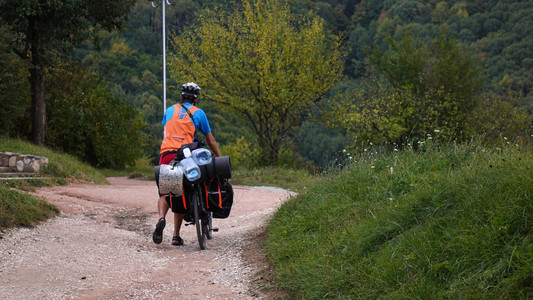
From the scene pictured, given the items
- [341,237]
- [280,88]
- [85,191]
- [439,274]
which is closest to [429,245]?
[439,274]

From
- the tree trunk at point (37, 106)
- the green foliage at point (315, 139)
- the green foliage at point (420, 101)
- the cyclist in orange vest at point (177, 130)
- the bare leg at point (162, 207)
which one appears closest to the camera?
the cyclist in orange vest at point (177, 130)

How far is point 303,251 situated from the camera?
5391 mm

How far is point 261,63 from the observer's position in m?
25.7

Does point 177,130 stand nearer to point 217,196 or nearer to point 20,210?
point 217,196

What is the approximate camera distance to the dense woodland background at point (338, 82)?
2078 cm

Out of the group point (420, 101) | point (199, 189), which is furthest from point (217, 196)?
point (420, 101)

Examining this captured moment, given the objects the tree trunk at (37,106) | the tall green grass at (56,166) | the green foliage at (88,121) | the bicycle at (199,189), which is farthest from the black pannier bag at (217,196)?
the green foliage at (88,121)

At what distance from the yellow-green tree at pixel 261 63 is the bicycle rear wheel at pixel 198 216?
61.3ft

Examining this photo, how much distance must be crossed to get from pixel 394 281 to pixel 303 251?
1.61 m

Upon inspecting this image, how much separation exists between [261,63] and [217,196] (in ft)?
63.6

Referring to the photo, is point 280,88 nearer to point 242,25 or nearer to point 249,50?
point 249,50

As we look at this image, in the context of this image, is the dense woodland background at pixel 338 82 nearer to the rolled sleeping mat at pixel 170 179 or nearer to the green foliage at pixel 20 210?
the rolled sleeping mat at pixel 170 179

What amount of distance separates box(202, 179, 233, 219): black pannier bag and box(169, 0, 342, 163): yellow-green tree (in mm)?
18557

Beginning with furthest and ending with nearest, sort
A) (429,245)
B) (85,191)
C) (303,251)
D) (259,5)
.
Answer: (259,5) < (85,191) < (303,251) < (429,245)
